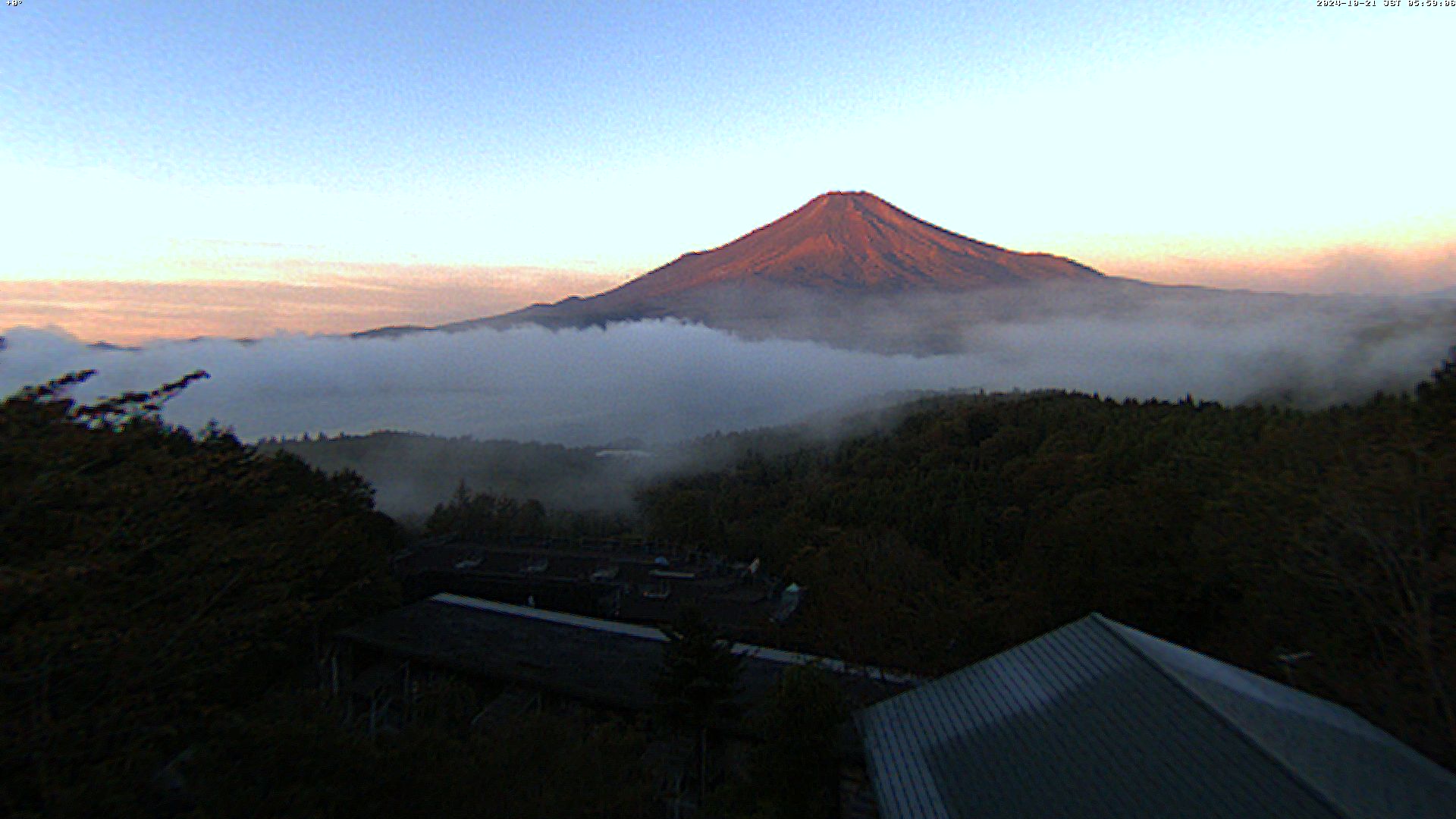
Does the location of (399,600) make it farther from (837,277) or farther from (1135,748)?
(837,277)

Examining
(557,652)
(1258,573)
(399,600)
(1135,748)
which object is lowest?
(399,600)

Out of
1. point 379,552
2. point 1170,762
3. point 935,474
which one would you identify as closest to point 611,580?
point 379,552

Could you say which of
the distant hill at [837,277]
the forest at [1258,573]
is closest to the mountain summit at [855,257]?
the distant hill at [837,277]

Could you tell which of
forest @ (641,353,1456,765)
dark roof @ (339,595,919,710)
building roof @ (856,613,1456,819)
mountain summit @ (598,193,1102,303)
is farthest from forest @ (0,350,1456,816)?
mountain summit @ (598,193,1102,303)

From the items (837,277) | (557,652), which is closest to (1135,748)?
(557,652)

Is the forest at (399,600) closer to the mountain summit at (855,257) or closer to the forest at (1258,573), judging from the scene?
the forest at (1258,573)
